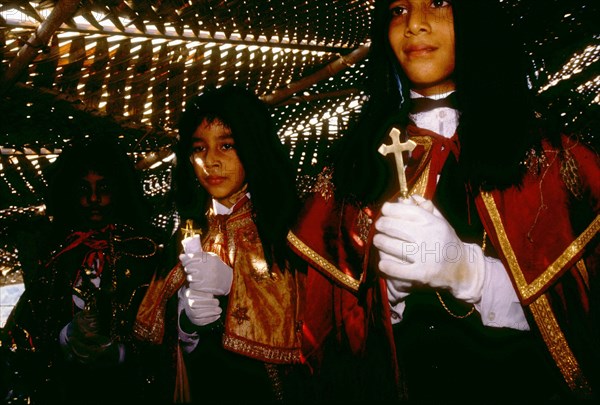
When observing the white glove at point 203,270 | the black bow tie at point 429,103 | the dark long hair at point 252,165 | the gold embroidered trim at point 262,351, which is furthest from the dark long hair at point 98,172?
the black bow tie at point 429,103

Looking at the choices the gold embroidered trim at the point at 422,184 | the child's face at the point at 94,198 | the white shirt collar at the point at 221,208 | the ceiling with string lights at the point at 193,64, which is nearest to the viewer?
the gold embroidered trim at the point at 422,184

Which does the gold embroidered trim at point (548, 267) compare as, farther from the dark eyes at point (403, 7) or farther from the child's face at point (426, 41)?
the dark eyes at point (403, 7)

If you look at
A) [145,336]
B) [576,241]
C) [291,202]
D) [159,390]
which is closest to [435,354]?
[576,241]

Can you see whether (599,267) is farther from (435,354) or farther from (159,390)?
(159,390)

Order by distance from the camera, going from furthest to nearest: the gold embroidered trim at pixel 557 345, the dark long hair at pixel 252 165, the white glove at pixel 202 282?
the dark long hair at pixel 252 165
the white glove at pixel 202 282
the gold embroidered trim at pixel 557 345

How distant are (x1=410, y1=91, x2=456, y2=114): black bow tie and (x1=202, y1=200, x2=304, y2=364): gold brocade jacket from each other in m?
0.97

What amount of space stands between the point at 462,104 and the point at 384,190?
38cm

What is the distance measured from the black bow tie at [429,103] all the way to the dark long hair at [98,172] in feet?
6.58

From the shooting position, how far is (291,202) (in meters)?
2.41

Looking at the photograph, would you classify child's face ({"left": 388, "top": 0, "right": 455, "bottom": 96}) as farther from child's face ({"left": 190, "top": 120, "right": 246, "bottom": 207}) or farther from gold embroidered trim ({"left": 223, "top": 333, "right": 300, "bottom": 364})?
gold embroidered trim ({"left": 223, "top": 333, "right": 300, "bottom": 364})

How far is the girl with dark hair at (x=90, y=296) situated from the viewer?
2.61 m

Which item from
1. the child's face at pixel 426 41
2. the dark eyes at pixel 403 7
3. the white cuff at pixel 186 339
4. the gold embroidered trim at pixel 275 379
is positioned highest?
the dark eyes at pixel 403 7

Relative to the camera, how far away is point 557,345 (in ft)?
4.62

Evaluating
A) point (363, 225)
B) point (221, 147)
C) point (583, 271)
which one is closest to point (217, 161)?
point (221, 147)
